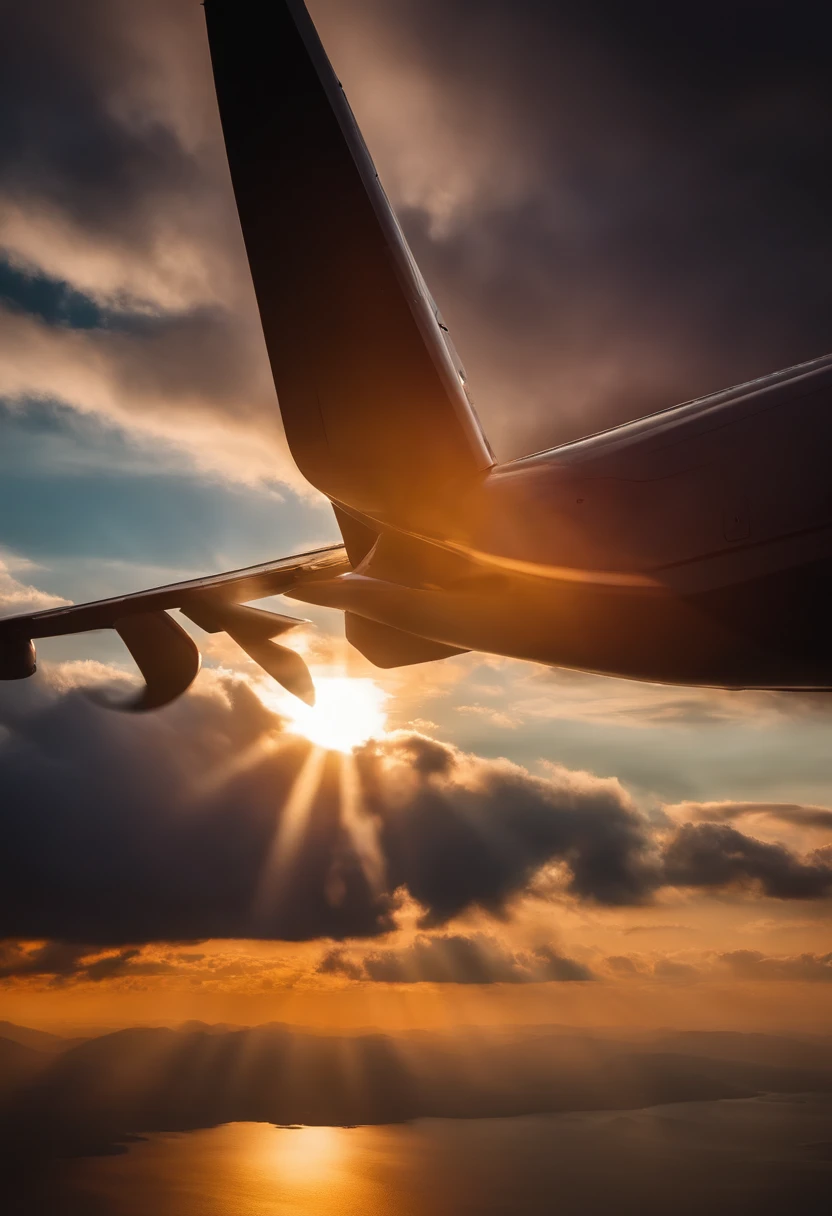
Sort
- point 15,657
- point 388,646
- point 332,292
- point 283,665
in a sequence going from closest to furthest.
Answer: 1. point 332,292
2. point 388,646
3. point 283,665
4. point 15,657

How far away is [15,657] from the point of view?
12.3 meters

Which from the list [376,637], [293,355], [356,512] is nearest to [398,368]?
[293,355]

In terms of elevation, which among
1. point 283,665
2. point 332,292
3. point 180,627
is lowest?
point 283,665

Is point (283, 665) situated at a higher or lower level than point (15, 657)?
lower

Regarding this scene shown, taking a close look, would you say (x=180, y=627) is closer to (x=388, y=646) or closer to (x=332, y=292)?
(x=388, y=646)

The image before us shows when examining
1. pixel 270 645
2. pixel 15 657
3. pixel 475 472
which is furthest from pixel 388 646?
pixel 15 657

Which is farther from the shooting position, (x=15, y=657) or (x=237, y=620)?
(x=15, y=657)

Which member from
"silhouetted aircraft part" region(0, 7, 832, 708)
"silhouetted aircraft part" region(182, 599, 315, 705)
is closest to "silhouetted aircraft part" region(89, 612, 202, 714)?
"silhouetted aircraft part" region(182, 599, 315, 705)

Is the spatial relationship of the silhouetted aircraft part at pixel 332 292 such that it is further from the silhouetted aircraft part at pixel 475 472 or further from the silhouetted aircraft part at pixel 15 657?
the silhouetted aircraft part at pixel 15 657

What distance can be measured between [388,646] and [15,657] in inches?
270

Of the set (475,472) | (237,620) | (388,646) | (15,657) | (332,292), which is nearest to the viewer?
(332,292)

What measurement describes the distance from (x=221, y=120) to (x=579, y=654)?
467 centimetres

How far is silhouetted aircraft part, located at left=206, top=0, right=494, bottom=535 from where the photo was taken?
529 cm

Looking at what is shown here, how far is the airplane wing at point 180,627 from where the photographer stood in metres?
9.50
